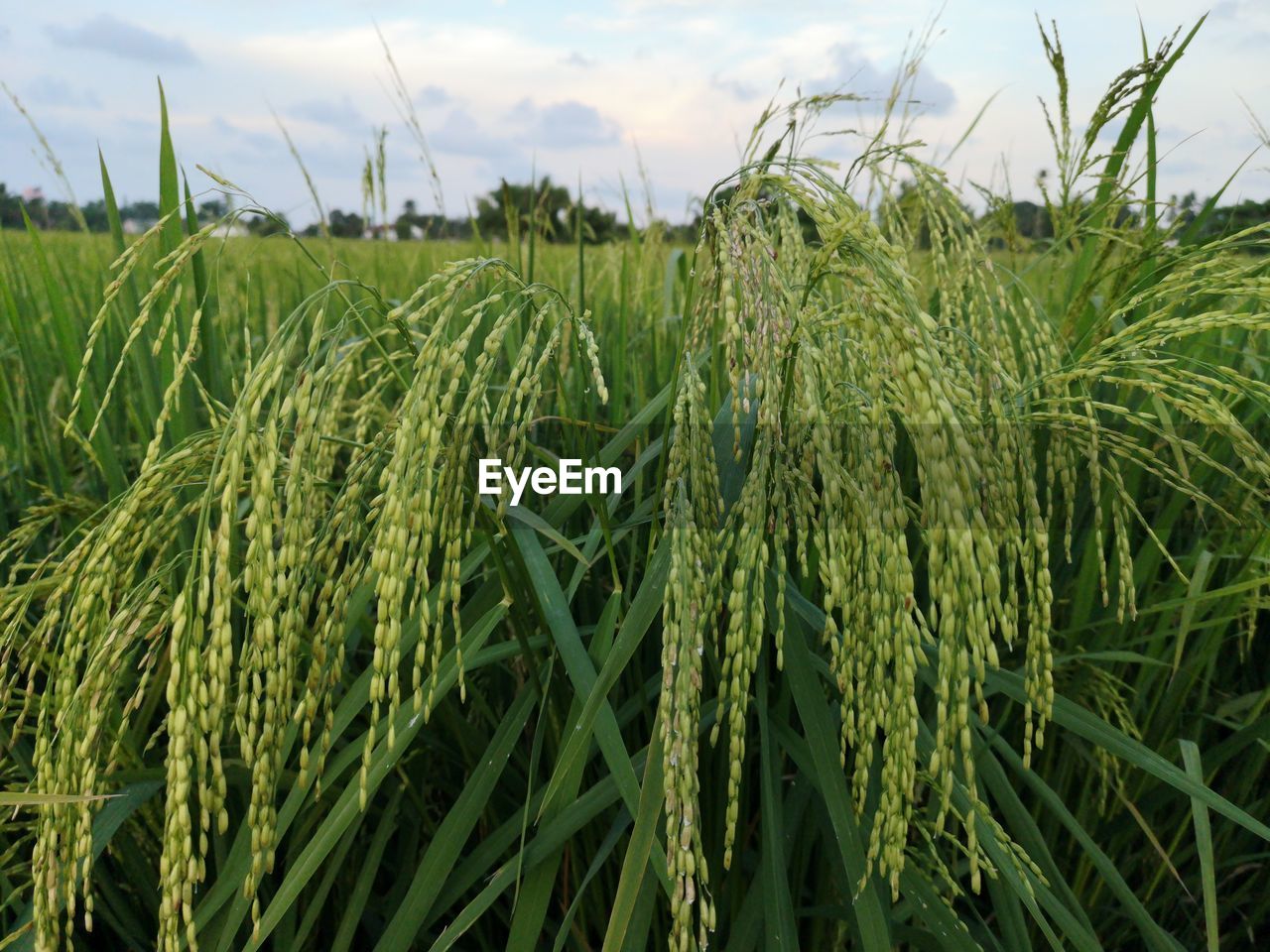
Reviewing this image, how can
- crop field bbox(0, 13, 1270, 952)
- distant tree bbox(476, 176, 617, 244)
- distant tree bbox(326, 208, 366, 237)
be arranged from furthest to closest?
distant tree bbox(326, 208, 366, 237) → distant tree bbox(476, 176, 617, 244) → crop field bbox(0, 13, 1270, 952)

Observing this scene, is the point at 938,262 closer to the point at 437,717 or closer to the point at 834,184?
the point at 834,184

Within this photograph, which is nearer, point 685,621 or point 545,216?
point 685,621

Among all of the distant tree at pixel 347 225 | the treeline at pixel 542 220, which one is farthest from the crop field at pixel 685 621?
the distant tree at pixel 347 225

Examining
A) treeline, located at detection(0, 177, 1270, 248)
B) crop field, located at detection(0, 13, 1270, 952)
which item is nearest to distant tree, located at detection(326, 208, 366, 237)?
treeline, located at detection(0, 177, 1270, 248)

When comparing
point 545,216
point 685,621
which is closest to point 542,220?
point 545,216

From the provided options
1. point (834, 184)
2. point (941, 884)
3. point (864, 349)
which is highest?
point (834, 184)

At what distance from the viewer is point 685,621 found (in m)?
0.93

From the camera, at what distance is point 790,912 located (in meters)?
1.27

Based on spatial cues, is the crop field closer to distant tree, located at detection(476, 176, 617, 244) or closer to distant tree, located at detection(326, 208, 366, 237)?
distant tree, located at detection(476, 176, 617, 244)

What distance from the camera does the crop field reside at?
3.09ft

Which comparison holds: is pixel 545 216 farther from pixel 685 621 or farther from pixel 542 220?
pixel 685 621

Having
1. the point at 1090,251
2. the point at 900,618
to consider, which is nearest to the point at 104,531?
the point at 900,618

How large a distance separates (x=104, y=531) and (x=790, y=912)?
0.96 meters

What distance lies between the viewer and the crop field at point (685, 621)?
942 millimetres
